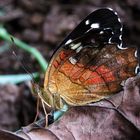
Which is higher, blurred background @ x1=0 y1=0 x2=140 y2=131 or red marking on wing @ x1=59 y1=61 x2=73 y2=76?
red marking on wing @ x1=59 y1=61 x2=73 y2=76

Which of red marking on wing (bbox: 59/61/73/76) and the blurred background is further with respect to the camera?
the blurred background

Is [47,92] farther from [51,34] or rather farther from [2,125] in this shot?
[51,34]

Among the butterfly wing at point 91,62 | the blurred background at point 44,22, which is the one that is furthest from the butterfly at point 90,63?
the blurred background at point 44,22

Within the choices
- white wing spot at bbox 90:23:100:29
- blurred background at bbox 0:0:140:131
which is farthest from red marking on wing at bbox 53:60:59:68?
blurred background at bbox 0:0:140:131

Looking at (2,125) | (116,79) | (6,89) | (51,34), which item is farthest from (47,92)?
(51,34)

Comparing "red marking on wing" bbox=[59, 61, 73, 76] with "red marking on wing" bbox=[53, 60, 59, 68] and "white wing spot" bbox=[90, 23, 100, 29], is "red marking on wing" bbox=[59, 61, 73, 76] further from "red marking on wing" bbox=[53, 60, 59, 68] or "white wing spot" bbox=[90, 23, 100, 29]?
"white wing spot" bbox=[90, 23, 100, 29]

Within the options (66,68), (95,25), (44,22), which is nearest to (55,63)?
(66,68)

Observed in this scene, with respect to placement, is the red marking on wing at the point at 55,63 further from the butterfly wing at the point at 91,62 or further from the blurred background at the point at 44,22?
the blurred background at the point at 44,22

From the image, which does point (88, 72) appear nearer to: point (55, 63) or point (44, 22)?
point (55, 63)

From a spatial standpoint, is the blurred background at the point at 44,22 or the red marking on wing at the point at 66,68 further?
the blurred background at the point at 44,22
